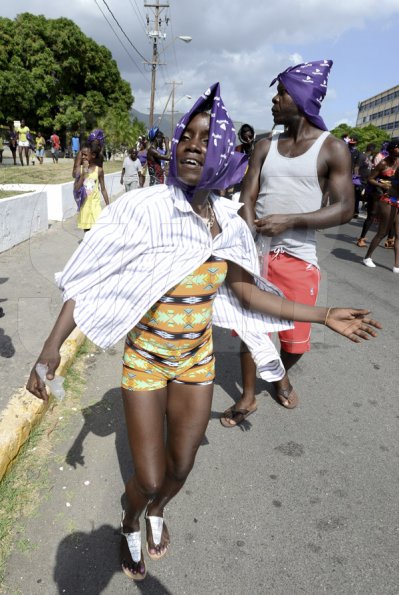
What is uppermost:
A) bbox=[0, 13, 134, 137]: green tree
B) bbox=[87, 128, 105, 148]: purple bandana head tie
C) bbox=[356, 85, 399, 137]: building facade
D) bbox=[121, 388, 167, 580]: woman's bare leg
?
bbox=[356, 85, 399, 137]: building facade

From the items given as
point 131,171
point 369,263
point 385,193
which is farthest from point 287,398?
point 131,171

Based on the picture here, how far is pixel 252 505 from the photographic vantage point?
2.45 meters

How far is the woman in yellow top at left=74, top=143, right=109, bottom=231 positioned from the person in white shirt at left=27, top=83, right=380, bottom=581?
516cm

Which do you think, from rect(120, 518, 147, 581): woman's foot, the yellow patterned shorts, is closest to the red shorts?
the yellow patterned shorts

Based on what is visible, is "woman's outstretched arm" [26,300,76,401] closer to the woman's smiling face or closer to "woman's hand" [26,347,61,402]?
"woman's hand" [26,347,61,402]

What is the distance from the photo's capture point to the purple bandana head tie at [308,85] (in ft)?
8.46

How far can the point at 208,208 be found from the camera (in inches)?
78.2

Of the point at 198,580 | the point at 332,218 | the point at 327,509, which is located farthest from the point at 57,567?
the point at 332,218

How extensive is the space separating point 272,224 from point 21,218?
6018 millimetres

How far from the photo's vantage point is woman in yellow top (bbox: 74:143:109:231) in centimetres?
Result: 668

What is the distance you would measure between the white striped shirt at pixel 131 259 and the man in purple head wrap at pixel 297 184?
93 cm

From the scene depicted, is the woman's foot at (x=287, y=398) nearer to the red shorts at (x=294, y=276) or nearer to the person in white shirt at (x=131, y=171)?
the red shorts at (x=294, y=276)

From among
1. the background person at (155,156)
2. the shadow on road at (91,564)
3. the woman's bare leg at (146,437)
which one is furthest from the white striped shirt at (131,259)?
the background person at (155,156)

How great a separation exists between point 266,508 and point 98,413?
4.60 feet
